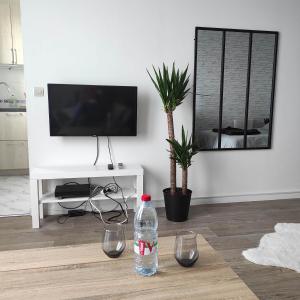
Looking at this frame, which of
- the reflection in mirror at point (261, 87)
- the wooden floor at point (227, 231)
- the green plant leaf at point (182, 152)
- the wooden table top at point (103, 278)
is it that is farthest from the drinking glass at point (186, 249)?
the reflection in mirror at point (261, 87)

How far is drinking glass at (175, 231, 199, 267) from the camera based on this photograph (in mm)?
1152

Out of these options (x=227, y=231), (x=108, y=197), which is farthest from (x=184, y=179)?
(x=108, y=197)

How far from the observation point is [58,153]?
10.2 feet

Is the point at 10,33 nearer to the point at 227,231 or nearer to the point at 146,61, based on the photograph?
the point at 146,61

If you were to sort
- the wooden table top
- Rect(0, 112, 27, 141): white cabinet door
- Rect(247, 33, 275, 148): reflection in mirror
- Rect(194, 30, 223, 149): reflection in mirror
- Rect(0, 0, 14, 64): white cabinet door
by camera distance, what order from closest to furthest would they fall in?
the wooden table top
Rect(194, 30, 223, 149): reflection in mirror
Rect(247, 33, 275, 148): reflection in mirror
Rect(0, 0, 14, 64): white cabinet door
Rect(0, 112, 27, 141): white cabinet door

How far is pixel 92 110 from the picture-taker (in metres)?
2.97

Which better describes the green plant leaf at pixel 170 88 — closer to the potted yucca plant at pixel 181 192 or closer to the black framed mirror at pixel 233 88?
the potted yucca plant at pixel 181 192

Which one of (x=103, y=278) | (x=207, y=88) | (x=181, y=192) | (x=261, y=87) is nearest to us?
(x=103, y=278)

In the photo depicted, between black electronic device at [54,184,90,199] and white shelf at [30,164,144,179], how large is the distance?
16 centimetres

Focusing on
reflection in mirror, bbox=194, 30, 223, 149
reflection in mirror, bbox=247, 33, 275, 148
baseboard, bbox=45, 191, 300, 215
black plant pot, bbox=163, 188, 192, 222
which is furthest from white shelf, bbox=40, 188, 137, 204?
reflection in mirror, bbox=247, 33, 275, 148

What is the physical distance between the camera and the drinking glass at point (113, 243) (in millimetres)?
1205

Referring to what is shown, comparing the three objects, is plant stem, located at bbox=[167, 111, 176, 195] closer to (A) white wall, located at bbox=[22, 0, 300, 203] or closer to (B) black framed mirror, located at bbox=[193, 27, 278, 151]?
(A) white wall, located at bbox=[22, 0, 300, 203]

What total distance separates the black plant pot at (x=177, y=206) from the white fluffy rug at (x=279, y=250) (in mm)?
773

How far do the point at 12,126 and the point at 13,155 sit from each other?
458 mm
